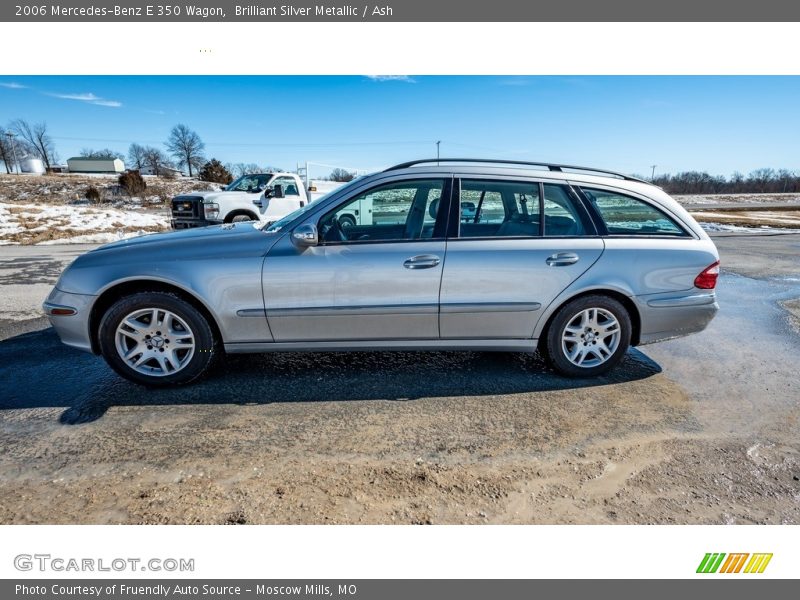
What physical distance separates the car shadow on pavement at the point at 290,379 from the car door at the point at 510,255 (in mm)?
416

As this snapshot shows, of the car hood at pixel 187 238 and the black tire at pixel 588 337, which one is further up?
the car hood at pixel 187 238

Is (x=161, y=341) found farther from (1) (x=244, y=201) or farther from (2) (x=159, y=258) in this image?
(1) (x=244, y=201)

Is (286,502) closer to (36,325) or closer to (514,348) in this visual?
(514,348)

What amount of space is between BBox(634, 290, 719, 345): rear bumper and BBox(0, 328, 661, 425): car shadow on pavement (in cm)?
39

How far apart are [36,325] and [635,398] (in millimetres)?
5891

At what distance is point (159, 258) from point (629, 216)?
148 inches

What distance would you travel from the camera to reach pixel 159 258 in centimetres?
326

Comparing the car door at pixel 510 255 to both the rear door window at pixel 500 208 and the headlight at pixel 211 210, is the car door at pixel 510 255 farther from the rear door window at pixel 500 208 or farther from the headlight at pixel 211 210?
the headlight at pixel 211 210

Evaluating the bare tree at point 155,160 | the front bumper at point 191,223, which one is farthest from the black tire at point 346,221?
the bare tree at point 155,160

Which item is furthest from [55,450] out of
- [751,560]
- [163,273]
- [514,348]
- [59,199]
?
[59,199]

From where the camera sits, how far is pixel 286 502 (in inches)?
85.9

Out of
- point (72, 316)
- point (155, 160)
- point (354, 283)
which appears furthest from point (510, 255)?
point (155, 160)

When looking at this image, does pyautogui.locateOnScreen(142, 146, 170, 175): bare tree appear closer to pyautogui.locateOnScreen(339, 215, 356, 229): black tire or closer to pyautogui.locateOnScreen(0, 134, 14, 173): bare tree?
pyautogui.locateOnScreen(0, 134, 14, 173): bare tree

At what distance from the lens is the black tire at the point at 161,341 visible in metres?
3.26
